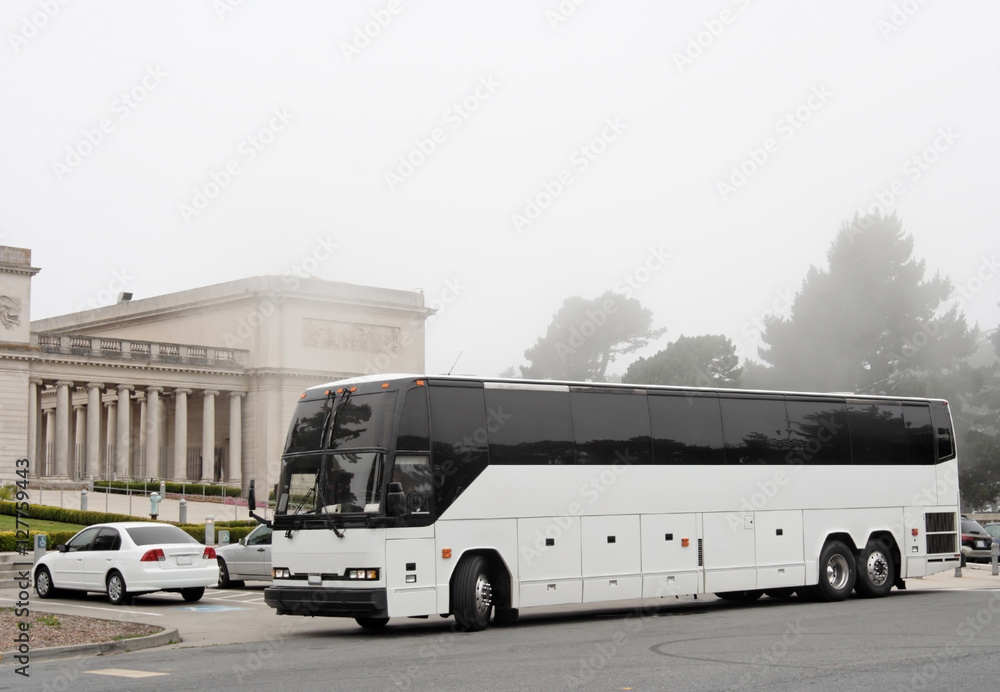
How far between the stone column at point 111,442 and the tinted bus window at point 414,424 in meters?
50.6

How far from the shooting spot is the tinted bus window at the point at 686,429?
65.2ft

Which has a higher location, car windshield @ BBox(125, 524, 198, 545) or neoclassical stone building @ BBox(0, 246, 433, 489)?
neoclassical stone building @ BBox(0, 246, 433, 489)

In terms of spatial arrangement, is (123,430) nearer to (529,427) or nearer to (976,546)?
(976,546)

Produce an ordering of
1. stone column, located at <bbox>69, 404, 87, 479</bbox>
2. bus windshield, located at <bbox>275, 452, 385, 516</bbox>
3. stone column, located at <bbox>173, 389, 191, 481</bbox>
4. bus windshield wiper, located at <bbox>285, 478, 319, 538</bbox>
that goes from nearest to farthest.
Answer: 1. bus windshield, located at <bbox>275, 452, 385, 516</bbox>
2. bus windshield wiper, located at <bbox>285, 478, 319, 538</bbox>
3. stone column, located at <bbox>69, 404, 87, 479</bbox>
4. stone column, located at <bbox>173, 389, 191, 481</bbox>

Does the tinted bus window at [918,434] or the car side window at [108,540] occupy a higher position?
the tinted bus window at [918,434]

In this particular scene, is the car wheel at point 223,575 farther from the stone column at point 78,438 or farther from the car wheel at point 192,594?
the stone column at point 78,438

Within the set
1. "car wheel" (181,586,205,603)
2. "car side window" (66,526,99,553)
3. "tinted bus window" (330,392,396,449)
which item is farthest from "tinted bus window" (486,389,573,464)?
"car side window" (66,526,99,553)

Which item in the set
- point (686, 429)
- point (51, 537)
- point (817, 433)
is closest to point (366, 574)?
point (686, 429)

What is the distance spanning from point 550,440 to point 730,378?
7282cm

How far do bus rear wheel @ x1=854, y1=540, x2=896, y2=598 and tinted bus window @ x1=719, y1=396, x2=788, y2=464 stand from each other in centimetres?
299

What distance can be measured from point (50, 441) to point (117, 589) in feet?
178

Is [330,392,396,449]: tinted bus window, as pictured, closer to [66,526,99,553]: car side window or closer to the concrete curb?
the concrete curb

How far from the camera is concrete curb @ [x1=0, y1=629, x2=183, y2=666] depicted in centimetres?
1370

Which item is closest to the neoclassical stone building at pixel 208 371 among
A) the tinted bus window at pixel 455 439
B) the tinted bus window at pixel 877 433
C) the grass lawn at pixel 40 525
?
the grass lawn at pixel 40 525
